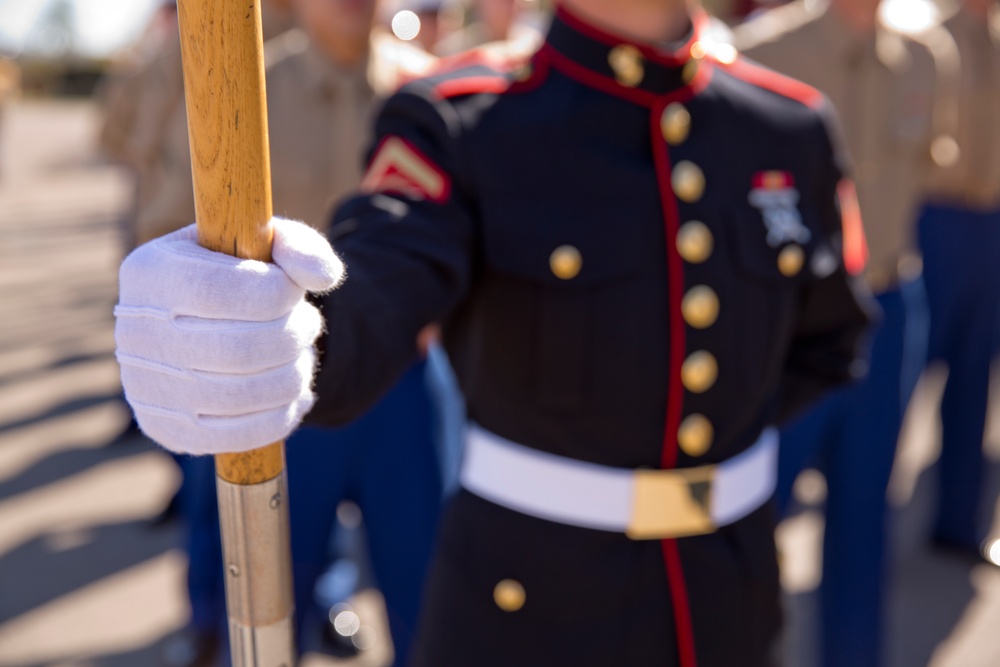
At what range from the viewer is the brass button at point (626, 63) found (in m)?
1.37

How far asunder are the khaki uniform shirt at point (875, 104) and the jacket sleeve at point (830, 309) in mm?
1217

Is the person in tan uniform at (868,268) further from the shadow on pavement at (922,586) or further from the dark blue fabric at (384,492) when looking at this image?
the dark blue fabric at (384,492)

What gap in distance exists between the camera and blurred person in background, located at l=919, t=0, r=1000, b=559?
3623 mm

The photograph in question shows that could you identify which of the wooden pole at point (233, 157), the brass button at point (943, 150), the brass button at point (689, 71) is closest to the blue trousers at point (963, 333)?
the brass button at point (943, 150)

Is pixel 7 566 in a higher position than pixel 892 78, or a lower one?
lower

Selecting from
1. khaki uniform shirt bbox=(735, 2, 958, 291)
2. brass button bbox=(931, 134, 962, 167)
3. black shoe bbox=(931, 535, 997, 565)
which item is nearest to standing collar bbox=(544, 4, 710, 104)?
khaki uniform shirt bbox=(735, 2, 958, 291)

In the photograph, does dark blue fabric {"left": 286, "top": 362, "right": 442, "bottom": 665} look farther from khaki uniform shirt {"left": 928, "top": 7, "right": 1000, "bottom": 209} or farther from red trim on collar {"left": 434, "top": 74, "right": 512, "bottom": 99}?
khaki uniform shirt {"left": 928, "top": 7, "right": 1000, "bottom": 209}

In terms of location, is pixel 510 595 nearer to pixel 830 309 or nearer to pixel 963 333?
pixel 830 309

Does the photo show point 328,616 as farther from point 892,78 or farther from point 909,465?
point 909,465

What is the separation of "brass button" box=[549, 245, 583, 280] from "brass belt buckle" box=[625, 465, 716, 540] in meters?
0.27

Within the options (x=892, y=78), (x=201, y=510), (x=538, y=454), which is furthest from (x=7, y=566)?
(x=892, y=78)

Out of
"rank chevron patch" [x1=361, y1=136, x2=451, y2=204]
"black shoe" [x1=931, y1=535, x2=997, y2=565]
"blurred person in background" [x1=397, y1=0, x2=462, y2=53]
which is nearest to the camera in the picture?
"rank chevron patch" [x1=361, y1=136, x2=451, y2=204]

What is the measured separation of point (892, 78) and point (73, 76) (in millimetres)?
32861

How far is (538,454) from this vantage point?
4.42ft
